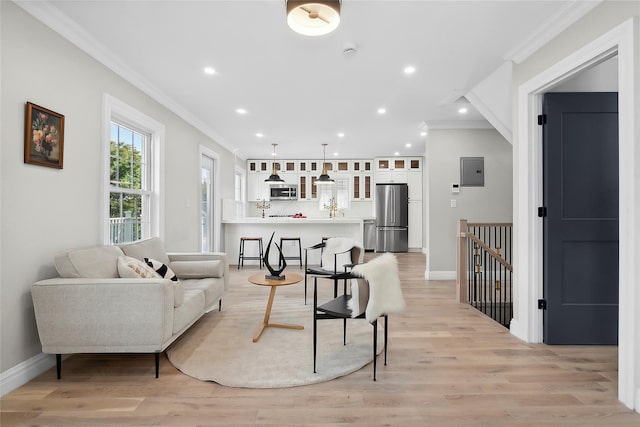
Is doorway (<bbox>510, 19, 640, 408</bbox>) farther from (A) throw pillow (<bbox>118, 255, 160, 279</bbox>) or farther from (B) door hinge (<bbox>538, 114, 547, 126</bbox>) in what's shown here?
(A) throw pillow (<bbox>118, 255, 160, 279</bbox>)

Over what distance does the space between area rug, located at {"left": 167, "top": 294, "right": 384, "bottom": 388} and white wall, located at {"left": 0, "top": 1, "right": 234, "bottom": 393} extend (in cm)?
107

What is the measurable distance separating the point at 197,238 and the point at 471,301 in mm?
4063

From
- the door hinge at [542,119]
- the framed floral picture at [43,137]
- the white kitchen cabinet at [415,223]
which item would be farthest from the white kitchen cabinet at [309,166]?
the framed floral picture at [43,137]

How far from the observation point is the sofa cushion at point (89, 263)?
237cm

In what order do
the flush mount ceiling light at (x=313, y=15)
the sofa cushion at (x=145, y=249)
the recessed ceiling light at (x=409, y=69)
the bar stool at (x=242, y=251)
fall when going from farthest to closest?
1. the bar stool at (x=242, y=251)
2. the recessed ceiling light at (x=409, y=69)
3. the sofa cushion at (x=145, y=249)
4. the flush mount ceiling light at (x=313, y=15)

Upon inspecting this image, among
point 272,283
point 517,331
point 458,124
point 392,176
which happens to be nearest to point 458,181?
point 458,124

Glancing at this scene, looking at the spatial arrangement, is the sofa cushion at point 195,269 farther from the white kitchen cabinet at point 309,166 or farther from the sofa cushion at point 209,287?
the white kitchen cabinet at point 309,166

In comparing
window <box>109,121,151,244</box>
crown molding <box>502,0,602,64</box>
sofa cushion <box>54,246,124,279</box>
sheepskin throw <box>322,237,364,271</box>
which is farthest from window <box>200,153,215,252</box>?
crown molding <box>502,0,602,64</box>

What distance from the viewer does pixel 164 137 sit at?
4.28 meters

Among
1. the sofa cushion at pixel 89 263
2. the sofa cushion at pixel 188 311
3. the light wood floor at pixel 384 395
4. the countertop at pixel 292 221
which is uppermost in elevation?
the countertop at pixel 292 221

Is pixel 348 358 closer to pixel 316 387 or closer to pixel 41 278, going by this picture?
pixel 316 387

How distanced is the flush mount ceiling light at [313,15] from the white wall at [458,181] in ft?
12.3

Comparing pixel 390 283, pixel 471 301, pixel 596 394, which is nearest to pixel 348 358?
pixel 390 283

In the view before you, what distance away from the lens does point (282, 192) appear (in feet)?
29.7
